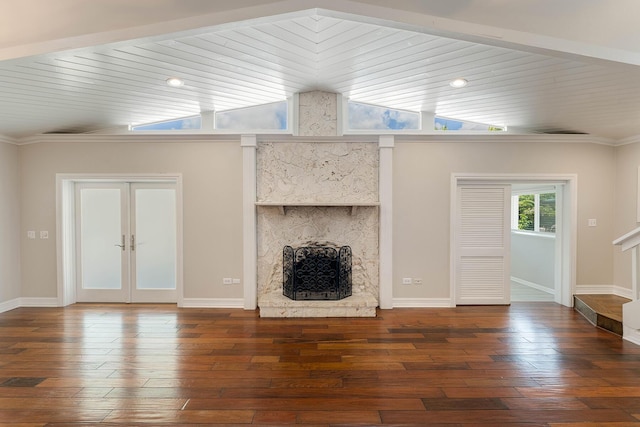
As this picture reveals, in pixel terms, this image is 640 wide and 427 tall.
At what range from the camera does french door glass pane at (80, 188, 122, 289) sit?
532cm

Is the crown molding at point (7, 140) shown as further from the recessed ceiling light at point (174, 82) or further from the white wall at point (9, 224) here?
the recessed ceiling light at point (174, 82)

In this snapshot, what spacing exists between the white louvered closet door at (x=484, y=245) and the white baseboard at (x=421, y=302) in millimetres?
259

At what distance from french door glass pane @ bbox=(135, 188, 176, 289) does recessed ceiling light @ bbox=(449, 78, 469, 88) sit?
4466mm

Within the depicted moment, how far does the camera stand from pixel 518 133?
16.4 feet

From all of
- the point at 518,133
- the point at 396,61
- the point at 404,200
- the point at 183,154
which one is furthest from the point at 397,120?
the point at 183,154

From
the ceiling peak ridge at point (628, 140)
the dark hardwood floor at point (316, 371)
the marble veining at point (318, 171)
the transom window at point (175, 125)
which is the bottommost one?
the dark hardwood floor at point (316, 371)

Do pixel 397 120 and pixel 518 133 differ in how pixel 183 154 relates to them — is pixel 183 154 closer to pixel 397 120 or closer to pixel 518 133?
pixel 397 120

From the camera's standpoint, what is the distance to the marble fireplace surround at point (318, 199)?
507 cm

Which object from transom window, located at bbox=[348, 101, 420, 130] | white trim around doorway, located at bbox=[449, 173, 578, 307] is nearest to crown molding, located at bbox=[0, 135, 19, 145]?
transom window, located at bbox=[348, 101, 420, 130]

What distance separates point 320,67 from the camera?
3836mm

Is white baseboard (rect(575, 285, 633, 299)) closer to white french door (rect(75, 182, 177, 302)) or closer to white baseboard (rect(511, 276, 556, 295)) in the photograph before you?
white baseboard (rect(511, 276, 556, 295))

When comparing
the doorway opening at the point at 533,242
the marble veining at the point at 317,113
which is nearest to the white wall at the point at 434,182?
the marble veining at the point at 317,113

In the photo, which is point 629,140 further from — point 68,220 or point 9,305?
point 9,305

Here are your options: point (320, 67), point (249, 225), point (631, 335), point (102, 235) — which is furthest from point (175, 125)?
point (631, 335)
